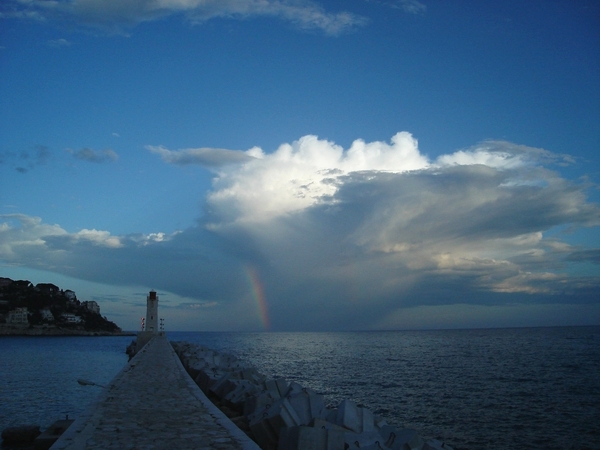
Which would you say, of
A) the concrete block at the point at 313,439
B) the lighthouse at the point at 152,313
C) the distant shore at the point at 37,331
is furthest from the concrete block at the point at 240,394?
the distant shore at the point at 37,331

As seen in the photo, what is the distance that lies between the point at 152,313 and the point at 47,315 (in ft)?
351

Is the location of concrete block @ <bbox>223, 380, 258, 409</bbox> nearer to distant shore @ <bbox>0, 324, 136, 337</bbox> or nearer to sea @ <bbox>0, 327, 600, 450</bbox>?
sea @ <bbox>0, 327, 600, 450</bbox>

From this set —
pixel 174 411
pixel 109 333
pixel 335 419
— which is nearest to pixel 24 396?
pixel 174 411

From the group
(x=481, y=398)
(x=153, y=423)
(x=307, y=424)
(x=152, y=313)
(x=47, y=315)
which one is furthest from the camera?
(x=47, y=315)

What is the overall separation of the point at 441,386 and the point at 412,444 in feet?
57.4

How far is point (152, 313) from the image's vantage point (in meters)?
50.8

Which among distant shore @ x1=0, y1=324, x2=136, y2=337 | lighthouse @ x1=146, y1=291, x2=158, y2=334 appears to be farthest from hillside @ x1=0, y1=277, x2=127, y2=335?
lighthouse @ x1=146, y1=291, x2=158, y2=334

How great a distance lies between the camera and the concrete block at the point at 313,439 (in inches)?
268

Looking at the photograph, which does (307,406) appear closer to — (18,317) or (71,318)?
(18,317)

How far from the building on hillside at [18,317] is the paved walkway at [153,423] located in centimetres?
13848

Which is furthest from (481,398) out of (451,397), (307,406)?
(307,406)

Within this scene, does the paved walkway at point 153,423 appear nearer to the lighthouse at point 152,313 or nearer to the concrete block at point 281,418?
the concrete block at point 281,418

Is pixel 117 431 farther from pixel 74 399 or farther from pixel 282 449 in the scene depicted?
pixel 74 399

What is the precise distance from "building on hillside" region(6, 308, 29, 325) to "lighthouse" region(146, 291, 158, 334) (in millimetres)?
99012
